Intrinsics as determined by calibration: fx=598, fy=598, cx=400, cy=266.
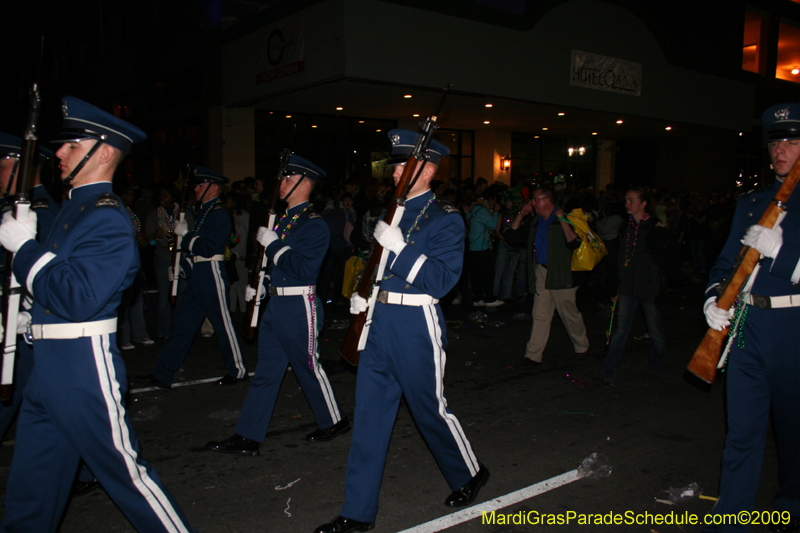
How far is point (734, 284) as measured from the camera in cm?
315

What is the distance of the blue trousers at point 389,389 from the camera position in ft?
10.9

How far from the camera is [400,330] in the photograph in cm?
338

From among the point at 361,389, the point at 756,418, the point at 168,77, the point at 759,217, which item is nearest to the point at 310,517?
the point at 361,389

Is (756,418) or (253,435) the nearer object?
(756,418)

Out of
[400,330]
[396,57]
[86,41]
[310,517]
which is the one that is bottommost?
[310,517]

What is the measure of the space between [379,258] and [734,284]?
1.90m

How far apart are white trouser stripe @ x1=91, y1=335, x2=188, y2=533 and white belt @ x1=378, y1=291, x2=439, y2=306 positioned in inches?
57.1

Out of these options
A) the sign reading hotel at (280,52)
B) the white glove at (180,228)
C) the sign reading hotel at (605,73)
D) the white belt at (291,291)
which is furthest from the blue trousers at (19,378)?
the sign reading hotel at (605,73)

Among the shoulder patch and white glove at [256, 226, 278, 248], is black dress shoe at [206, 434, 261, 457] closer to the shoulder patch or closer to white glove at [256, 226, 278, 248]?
white glove at [256, 226, 278, 248]

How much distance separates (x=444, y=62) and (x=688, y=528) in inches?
487


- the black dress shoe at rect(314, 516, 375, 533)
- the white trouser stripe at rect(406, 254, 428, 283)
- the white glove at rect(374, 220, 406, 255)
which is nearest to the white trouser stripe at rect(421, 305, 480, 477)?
the white trouser stripe at rect(406, 254, 428, 283)

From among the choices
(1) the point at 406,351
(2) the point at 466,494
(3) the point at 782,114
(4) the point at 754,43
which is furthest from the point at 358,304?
(4) the point at 754,43

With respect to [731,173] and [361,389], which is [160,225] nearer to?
[361,389]

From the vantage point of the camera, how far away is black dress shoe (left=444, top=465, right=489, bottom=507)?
3596 millimetres
